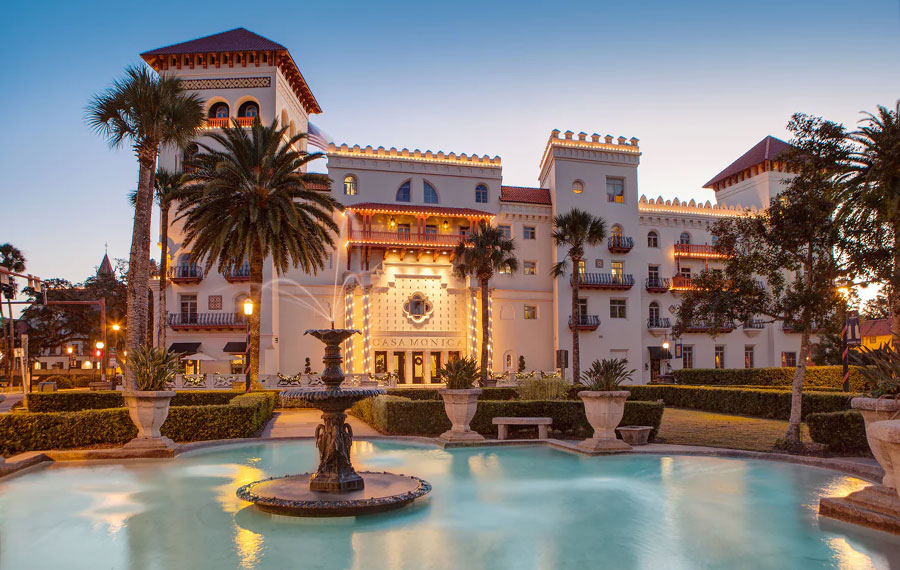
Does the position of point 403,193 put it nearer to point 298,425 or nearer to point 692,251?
point 692,251

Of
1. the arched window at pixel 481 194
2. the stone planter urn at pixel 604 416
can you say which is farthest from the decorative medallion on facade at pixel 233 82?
the stone planter urn at pixel 604 416

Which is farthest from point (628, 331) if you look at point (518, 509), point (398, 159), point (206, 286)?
point (518, 509)

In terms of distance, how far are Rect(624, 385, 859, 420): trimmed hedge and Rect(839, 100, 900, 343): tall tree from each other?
3396 millimetres

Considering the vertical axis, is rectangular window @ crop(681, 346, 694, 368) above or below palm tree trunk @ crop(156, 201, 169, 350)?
below

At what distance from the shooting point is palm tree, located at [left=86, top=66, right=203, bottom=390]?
22.5m

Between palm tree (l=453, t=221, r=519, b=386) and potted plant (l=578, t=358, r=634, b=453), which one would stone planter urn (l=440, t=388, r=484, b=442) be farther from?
palm tree (l=453, t=221, r=519, b=386)

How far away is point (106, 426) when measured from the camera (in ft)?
52.4

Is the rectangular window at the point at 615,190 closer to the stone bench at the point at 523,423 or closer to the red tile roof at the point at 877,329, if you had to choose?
the stone bench at the point at 523,423

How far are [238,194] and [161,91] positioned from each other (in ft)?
20.2

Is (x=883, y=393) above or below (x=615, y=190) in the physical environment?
below

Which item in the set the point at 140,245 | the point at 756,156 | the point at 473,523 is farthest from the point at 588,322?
the point at 473,523

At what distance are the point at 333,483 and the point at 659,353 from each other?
1626 inches

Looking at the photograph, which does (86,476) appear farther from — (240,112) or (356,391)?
(240,112)

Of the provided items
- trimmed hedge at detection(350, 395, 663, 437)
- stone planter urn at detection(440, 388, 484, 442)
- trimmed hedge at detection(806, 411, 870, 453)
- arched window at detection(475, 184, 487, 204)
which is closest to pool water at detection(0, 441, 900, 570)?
trimmed hedge at detection(806, 411, 870, 453)
